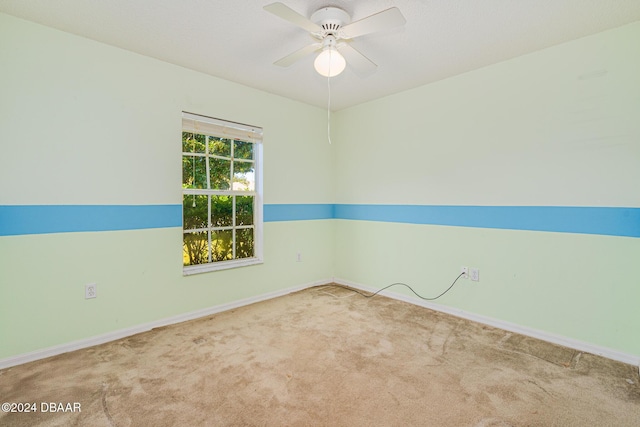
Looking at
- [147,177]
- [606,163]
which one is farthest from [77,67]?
[606,163]

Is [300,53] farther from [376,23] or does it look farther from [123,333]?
[123,333]

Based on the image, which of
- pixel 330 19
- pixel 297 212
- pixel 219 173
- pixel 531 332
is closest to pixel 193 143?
pixel 219 173

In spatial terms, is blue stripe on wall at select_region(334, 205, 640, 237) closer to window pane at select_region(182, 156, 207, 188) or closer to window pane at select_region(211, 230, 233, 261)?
window pane at select_region(211, 230, 233, 261)

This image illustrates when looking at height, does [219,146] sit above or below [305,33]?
below

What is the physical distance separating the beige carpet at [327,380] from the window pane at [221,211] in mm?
1110

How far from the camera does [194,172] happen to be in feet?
10.6

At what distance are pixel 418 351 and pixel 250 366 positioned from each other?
51.0 inches

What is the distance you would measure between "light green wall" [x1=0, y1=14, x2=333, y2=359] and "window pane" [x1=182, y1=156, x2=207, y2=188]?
0.18 meters

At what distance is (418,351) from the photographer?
243 cm

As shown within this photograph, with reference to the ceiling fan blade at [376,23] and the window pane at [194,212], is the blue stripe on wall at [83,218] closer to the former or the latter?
the window pane at [194,212]

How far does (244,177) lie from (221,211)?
487mm

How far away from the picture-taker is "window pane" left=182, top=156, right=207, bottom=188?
319 cm

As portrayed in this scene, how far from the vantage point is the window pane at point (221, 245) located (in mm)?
3426

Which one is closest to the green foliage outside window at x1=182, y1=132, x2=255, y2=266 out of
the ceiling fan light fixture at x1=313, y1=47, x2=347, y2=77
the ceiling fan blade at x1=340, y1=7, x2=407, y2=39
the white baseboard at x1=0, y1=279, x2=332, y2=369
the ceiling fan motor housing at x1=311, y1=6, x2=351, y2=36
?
the white baseboard at x1=0, y1=279, x2=332, y2=369
